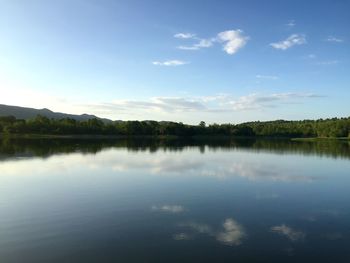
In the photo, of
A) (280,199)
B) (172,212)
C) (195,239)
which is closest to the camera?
(195,239)

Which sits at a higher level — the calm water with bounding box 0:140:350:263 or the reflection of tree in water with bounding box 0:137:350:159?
the reflection of tree in water with bounding box 0:137:350:159

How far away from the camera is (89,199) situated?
2627 cm

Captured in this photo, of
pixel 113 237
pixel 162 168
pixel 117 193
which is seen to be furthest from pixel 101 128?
pixel 113 237

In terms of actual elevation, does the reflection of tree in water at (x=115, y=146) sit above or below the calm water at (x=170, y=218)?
above

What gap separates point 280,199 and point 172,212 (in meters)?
9.57

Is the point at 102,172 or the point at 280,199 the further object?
the point at 102,172

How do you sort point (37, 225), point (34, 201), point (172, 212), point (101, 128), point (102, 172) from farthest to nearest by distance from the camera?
1. point (101, 128)
2. point (102, 172)
3. point (34, 201)
4. point (172, 212)
5. point (37, 225)

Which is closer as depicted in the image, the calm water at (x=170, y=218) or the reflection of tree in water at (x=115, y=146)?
the calm water at (x=170, y=218)

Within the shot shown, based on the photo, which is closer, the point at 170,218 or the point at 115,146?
the point at 170,218

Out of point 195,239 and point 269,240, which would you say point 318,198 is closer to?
point 269,240

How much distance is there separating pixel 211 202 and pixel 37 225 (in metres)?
11.7

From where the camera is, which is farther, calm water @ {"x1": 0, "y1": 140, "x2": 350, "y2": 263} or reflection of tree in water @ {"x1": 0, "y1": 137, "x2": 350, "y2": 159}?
reflection of tree in water @ {"x1": 0, "y1": 137, "x2": 350, "y2": 159}

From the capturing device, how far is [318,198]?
94.6 ft

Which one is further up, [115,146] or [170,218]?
[115,146]
